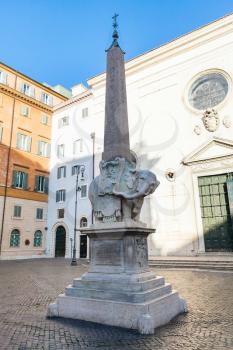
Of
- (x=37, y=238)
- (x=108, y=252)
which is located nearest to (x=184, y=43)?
(x=108, y=252)

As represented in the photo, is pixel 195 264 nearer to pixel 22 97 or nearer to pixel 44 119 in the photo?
pixel 44 119

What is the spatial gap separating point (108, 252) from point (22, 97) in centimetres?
2641

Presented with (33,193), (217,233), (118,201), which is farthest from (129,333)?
(33,193)

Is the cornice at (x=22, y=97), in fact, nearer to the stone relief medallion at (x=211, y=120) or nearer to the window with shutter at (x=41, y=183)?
the window with shutter at (x=41, y=183)

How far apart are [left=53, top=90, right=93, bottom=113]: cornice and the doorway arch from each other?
Result: 13.2 m

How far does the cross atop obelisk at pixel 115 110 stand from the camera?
6094mm

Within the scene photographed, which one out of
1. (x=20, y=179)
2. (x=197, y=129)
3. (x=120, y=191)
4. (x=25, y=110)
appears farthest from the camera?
(x=25, y=110)

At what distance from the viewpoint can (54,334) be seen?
4098mm

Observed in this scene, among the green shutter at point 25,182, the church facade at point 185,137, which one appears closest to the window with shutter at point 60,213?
the church facade at point 185,137

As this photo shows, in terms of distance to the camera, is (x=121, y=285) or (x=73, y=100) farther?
(x=73, y=100)

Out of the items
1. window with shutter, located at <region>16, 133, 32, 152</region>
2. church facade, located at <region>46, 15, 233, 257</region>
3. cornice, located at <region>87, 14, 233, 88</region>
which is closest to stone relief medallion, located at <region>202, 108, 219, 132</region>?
church facade, located at <region>46, 15, 233, 257</region>

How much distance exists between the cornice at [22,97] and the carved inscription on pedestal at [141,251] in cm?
2544

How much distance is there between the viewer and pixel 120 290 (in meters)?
4.63

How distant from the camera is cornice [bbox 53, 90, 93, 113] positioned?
28438 millimetres
